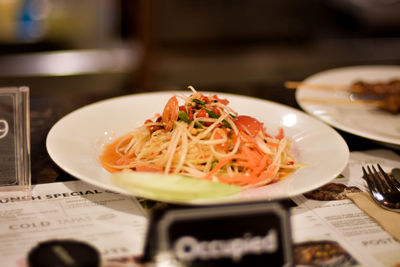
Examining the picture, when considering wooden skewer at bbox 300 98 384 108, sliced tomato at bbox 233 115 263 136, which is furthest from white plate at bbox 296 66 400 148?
sliced tomato at bbox 233 115 263 136

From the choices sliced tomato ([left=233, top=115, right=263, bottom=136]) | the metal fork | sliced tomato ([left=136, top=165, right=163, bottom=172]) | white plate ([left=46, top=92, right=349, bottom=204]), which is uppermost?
sliced tomato ([left=233, top=115, right=263, bottom=136])

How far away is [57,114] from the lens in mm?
2316

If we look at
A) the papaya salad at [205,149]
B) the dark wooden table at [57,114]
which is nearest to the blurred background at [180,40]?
the dark wooden table at [57,114]

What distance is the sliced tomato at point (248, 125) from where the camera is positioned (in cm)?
177

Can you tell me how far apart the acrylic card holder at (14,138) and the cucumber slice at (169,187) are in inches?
14.5

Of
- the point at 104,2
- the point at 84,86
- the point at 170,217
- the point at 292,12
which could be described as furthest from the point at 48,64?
the point at 170,217

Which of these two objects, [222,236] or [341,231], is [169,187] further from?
[341,231]

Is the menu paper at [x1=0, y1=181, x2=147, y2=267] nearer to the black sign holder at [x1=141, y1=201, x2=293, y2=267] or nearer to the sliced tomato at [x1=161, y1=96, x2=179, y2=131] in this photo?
the black sign holder at [x1=141, y1=201, x2=293, y2=267]

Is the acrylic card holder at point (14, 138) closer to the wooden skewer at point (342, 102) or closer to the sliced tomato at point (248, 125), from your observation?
the sliced tomato at point (248, 125)

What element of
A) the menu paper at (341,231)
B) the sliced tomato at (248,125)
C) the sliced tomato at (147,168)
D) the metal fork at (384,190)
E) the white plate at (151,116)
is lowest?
the menu paper at (341,231)

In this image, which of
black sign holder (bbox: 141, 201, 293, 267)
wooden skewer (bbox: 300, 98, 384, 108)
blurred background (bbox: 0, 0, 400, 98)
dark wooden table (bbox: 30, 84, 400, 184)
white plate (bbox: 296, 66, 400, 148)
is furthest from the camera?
blurred background (bbox: 0, 0, 400, 98)

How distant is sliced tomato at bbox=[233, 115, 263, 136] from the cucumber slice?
0.40m

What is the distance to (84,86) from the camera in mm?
4875

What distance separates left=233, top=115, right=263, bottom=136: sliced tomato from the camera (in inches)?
69.5
